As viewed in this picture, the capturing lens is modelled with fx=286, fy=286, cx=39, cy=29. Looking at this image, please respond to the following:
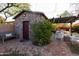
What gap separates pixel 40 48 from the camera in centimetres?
277

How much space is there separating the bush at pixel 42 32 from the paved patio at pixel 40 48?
0.05 meters

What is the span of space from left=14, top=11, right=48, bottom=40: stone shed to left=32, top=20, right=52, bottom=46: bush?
1.9 inches

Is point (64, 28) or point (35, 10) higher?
point (35, 10)

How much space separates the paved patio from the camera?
2.76 m

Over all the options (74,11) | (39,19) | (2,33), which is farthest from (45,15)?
(2,33)

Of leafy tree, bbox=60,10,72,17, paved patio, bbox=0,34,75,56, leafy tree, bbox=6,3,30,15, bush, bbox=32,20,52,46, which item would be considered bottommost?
paved patio, bbox=0,34,75,56

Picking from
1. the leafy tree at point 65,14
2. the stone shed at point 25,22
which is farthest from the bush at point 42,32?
the leafy tree at point 65,14

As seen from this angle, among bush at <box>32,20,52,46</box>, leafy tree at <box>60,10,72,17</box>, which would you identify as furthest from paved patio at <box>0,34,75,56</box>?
leafy tree at <box>60,10,72,17</box>

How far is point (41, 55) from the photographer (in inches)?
109

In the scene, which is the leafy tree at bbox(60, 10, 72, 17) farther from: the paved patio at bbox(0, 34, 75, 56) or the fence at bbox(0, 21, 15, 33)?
the fence at bbox(0, 21, 15, 33)

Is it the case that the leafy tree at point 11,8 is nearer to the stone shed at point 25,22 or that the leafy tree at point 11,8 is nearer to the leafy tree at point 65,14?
the stone shed at point 25,22

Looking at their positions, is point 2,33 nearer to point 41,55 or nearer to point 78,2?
point 41,55

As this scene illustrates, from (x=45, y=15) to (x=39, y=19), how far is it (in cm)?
7

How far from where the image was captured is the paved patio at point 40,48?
2758 millimetres
